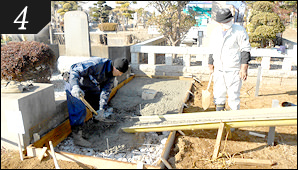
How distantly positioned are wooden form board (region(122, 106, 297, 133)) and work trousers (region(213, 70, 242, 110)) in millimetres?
631

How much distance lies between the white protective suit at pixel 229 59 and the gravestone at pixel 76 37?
4173 mm

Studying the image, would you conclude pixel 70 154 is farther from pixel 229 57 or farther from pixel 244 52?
pixel 244 52

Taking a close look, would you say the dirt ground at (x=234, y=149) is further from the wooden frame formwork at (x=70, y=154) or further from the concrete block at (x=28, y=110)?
the concrete block at (x=28, y=110)

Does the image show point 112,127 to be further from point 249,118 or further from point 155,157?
point 249,118

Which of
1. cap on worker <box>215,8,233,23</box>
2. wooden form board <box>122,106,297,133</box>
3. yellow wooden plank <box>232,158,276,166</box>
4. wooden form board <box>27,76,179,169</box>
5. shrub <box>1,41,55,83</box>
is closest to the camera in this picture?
wooden form board <box>27,76,179,169</box>

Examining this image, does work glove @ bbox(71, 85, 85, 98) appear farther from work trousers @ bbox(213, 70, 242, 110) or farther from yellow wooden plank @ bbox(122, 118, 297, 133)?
work trousers @ bbox(213, 70, 242, 110)

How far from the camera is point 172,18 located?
8594 millimetres

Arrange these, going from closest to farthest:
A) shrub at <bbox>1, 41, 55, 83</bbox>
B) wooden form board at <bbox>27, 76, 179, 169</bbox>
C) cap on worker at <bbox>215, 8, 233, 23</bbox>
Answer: wooden form board at <bbox>27, 76, 179, 169</bbox> < cap on worker at <bbox>215, 8, 233, 23</bbox> < shrub at <bbox>1, 41, 55, 83</bbox>

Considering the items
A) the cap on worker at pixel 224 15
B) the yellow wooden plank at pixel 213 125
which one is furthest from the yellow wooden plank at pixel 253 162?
the cap on worker at pixel 224 15

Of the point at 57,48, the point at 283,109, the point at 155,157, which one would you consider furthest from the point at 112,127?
the point at 57,48

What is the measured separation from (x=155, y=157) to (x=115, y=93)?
2351 mm

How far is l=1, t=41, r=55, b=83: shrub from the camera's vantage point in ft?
16.4

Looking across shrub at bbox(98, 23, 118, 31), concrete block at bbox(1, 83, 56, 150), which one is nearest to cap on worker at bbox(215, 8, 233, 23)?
concrete block at bbox(1, 83, 56, 150)

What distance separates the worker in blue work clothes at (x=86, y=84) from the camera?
114 inches
